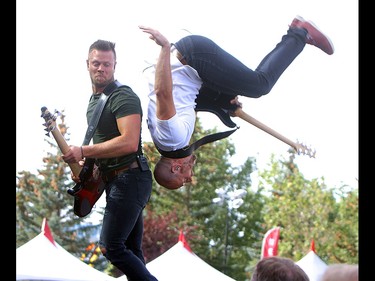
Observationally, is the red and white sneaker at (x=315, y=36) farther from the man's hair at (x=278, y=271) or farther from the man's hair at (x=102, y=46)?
the man's hair at (x=278, y=271)

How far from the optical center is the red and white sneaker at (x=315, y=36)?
14.2 ft

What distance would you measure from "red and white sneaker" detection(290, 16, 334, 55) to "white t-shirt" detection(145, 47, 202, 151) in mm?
580

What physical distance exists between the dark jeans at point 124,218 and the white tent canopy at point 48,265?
6.56 m

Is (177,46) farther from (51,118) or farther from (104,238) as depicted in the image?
(104,238)

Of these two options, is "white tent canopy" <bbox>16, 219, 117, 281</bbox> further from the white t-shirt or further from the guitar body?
the white t-shirt

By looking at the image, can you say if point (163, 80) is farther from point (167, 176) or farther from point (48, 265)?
point (48, 265)

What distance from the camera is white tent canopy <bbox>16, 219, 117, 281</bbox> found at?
1071 centimetres

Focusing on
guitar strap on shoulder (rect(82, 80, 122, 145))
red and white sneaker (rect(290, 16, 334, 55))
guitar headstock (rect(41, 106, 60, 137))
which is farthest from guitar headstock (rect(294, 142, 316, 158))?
guitar headstock (rect(41, 106, 60, 137))

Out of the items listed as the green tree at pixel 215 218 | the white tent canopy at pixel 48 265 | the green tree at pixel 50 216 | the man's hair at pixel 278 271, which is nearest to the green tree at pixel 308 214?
the green tree at pixel 215 218

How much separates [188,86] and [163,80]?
0.86 ft

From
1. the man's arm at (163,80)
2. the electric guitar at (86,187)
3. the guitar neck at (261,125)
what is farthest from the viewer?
the guitar neck at (261,125)

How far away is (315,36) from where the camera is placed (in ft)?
14.3
